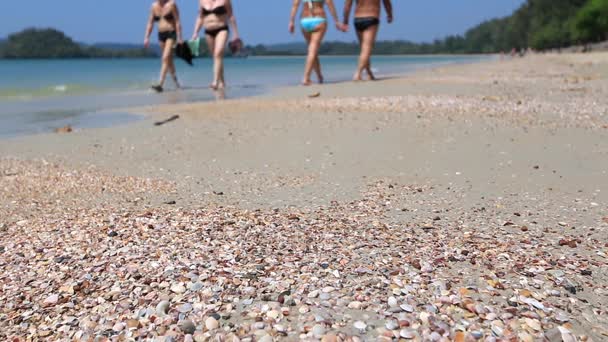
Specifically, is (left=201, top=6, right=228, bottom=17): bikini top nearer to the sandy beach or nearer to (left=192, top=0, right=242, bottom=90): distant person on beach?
(left=192, top=0, right=242, bottom=90): distant person on beach

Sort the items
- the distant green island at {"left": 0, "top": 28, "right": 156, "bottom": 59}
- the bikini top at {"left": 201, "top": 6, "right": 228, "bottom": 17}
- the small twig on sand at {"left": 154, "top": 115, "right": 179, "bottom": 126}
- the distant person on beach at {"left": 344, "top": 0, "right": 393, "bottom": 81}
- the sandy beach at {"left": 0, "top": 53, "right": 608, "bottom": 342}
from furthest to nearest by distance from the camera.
Result: the distant green island at {"left": 0, "top": 28, "right": 156, "bottom": 59} < the distant person on beach at {"left": 344, "top": 0, "right": 393, "bottom": 81} < the bikini top at {"left": 201, "top": 6, "right": 228, "bottom": 17} < the small twig on sand at {"left": 154, "top": 115, "right": 179, "bottom": 126} < the sandy beach at {"left": 0, "top": 53, "right": 608, "bottom": 342}

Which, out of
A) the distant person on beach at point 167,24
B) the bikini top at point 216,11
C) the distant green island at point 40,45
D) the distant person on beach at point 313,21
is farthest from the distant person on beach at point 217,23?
the distant green island at point 40,45

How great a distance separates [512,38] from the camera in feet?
359

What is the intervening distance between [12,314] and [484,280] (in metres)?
1.54

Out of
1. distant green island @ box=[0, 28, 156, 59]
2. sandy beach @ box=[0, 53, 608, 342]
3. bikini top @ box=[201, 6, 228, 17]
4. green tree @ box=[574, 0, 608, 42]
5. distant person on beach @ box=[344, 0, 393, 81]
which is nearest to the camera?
sandy beach @ box=[0, 53, 608, 342]

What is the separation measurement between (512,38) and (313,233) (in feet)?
383

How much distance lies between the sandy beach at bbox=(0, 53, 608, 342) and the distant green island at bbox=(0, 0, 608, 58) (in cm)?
742

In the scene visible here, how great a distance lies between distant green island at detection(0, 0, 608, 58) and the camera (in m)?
61.3

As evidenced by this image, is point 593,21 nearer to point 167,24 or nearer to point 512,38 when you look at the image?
point 512,38

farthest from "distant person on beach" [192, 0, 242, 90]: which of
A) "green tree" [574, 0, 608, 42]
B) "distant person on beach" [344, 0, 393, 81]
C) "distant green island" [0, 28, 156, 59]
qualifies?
"green tree" [574, 0, 608, 42]

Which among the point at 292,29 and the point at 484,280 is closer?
the point at 484,280

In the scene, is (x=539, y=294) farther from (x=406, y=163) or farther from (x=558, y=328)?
(x=406, y=163)

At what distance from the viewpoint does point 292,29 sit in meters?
10.9

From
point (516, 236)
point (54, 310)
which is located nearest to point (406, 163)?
point (516, 236)
